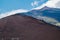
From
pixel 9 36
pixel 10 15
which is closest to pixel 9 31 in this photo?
pixel 9 36

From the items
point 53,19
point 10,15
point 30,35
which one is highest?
point 10,15

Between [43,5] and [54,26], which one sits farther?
[43,5]

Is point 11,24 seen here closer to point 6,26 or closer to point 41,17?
point 6,26

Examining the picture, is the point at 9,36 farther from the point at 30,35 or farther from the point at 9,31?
the point at 30,35

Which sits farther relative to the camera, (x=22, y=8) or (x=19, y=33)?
(x=22, y=8)

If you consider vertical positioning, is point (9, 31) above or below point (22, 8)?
below

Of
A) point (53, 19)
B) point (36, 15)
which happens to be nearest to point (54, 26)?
point (53, 19)
